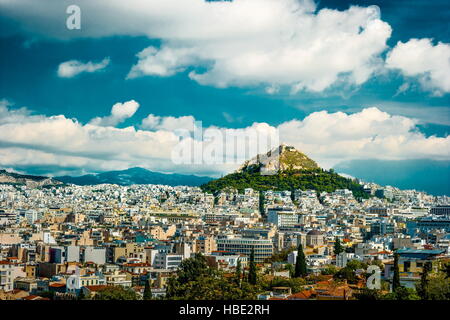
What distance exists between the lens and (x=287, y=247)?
26359 mm

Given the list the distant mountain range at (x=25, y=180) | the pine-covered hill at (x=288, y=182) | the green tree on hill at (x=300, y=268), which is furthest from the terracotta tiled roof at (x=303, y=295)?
the distant mountain range at (x=25, y=180)

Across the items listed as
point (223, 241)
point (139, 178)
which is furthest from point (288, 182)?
point (223, 241)

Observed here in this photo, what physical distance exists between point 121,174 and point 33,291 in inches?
1470

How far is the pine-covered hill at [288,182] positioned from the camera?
46031 mm

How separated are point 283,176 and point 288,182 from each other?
0.76 meters

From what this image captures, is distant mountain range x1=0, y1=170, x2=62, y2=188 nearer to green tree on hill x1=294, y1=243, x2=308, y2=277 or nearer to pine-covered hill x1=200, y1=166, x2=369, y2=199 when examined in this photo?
pine-covered hill x1=200, y1=166, x2=369, y2=199

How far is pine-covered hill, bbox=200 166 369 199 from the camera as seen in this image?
4603cm

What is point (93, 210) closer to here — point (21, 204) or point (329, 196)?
point (21, 204)

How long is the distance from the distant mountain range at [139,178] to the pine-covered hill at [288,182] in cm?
319

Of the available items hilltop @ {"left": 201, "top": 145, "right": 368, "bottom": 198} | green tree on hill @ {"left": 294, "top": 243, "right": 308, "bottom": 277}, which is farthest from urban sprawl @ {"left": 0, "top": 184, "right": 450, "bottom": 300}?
hilltop @ {"left": 201, "top": 145, "right": 368, "bottom": 198}

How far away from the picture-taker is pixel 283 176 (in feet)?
154

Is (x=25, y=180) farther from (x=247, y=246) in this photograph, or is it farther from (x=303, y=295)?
(x=303, y=295)

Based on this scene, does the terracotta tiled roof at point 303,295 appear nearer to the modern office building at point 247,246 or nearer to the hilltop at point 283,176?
the modern office building at point 247,246
